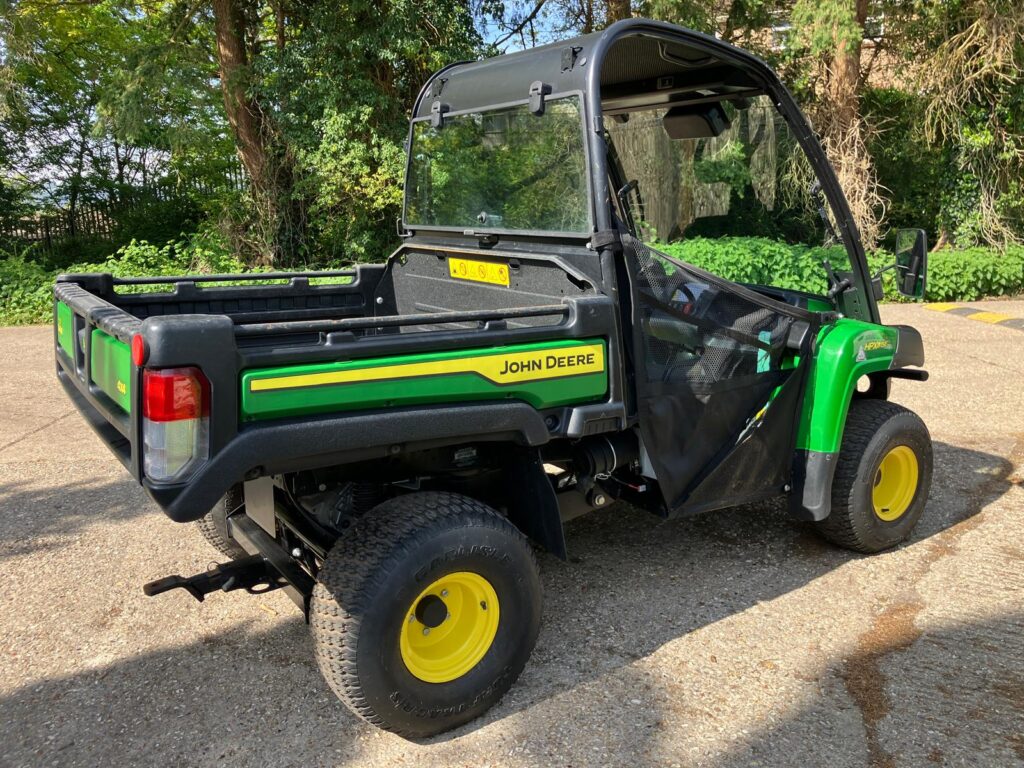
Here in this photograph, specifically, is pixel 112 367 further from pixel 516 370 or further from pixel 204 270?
pixel 204 270

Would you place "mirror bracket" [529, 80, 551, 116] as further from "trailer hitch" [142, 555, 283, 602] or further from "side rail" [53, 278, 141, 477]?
"trailer hitch" [142, 555, 283, 602]

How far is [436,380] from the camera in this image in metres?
2.63

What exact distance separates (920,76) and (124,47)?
39.5 feet

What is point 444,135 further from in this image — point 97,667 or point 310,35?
point 310,35

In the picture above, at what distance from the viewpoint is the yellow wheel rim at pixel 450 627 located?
9.04ft

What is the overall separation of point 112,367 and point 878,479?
127 inches

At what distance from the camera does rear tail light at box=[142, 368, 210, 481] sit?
88.8 inches

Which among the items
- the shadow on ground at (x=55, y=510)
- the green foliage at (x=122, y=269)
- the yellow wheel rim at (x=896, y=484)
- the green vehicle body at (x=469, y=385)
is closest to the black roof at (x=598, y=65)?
the green vehicle body at (x=469, y=385)

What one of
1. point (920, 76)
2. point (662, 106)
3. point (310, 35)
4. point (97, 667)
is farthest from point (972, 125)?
point (97, 667)

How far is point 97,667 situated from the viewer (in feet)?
10.4

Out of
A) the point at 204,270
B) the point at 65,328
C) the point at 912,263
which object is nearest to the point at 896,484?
the point at 912,263

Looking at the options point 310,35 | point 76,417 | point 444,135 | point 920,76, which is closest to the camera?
point 444,135

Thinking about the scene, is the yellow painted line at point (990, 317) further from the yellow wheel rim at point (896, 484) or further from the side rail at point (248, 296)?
the side rail at point (248, 296)

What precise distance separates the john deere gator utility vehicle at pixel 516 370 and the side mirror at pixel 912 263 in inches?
0.5
